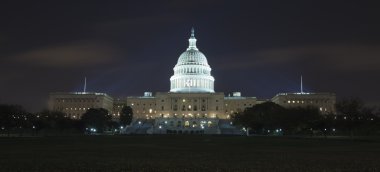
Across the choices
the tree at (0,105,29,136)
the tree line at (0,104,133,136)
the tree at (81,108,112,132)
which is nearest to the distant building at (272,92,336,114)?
the tree line at (0,104,133,136)

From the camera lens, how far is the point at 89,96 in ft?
643

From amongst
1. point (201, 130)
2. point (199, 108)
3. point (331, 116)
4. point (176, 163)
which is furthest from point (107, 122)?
point (176, 163)

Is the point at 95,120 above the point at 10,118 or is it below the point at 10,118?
above

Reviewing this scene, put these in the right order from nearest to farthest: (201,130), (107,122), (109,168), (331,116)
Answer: (109,168), (331,116), (107,122), (201,130)

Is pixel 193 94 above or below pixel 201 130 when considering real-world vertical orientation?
above

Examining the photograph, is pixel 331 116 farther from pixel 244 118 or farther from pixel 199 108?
pixel 199 108

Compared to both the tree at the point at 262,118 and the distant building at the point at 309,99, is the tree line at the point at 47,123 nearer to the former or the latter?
the tree at the point at 262,118

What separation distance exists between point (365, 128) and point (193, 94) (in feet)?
347

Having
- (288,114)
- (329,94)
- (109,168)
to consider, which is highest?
(329,94)

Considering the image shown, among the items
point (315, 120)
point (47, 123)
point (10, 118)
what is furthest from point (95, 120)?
point (315, 120)

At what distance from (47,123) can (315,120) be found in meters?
59.2

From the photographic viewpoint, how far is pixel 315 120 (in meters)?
108

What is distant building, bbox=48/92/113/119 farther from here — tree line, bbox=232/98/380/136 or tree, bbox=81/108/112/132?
tree line, bbox=232/98/380/136

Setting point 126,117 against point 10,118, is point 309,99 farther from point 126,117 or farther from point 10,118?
point 10,118
